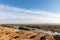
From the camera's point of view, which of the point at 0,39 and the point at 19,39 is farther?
the point at 19,39

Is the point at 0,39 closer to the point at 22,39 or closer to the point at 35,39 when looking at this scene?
the point at 22,39

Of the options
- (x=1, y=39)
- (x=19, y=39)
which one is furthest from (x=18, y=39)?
(x=1, y=39)

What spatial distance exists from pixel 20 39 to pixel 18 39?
50cm

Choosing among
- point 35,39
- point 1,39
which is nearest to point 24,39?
point 35,39

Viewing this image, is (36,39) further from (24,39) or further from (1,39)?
(1,39)

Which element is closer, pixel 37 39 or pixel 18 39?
pixel 18 39

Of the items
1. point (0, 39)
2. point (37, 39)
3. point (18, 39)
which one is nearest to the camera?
point (0, 39)

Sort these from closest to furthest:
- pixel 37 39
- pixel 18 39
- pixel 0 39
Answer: pixel 0 39
pixel 18 39
pixel 37 39

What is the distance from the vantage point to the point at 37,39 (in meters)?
33.5

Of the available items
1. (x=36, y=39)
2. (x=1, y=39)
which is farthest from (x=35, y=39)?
(x=1, y=39)

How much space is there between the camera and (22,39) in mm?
31734

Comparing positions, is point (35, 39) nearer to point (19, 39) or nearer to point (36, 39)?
point (36, 39)

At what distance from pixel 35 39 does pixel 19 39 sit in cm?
447

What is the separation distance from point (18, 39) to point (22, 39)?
106 cm
